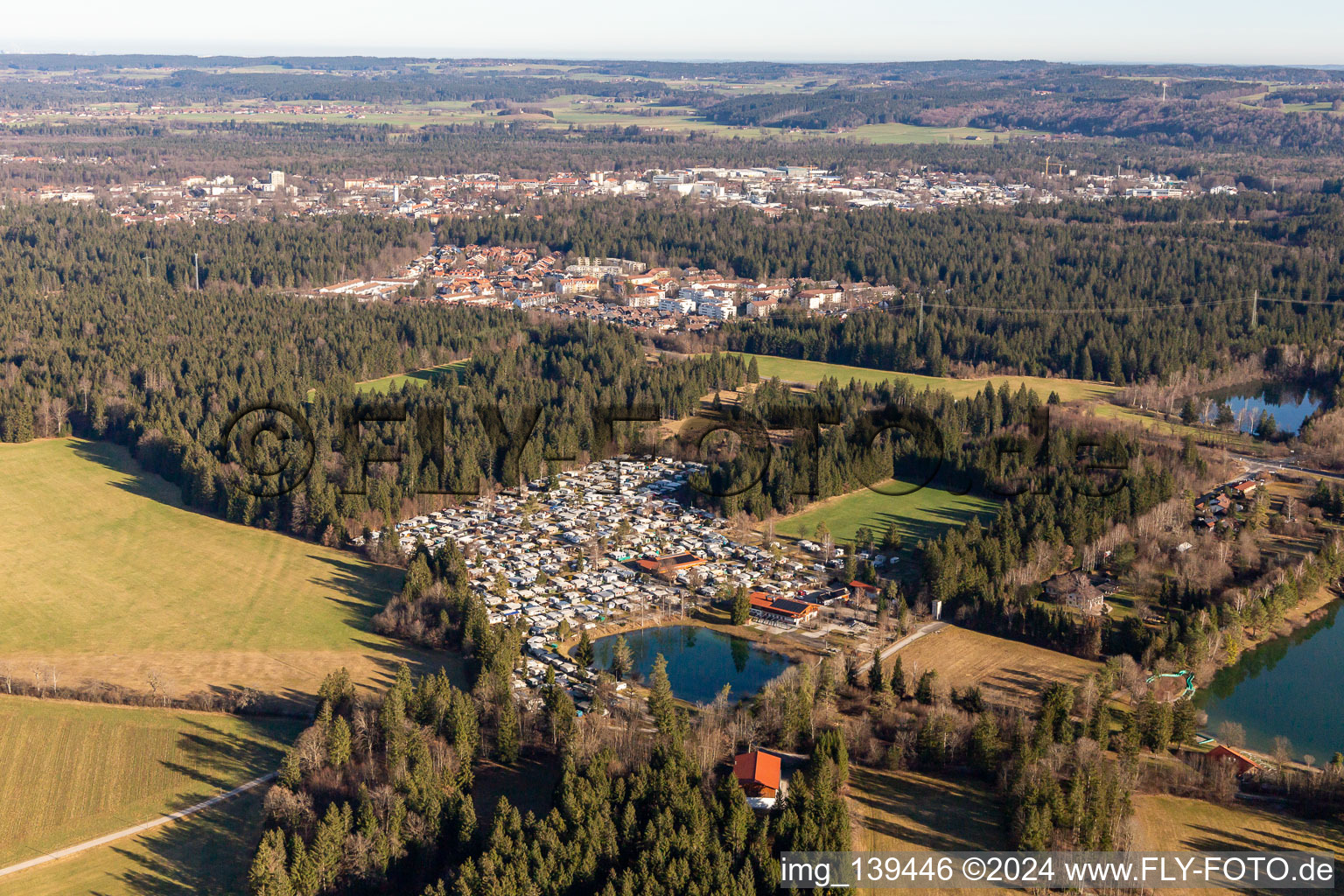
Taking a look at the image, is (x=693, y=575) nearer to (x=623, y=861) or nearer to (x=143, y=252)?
(x=623, y=861)

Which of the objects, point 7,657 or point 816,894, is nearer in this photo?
point 816,894

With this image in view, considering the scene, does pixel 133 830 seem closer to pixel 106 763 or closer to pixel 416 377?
pixel 106 763

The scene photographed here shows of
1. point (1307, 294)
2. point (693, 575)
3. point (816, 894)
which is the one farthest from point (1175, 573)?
point (1307, 294)

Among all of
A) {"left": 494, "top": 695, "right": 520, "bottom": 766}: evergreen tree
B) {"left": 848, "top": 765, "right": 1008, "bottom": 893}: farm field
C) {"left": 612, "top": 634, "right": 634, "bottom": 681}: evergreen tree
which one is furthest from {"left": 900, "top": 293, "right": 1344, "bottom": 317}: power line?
{"left": 494, "top": 695, "right": 520, "bottom": 766}: evergreen tree

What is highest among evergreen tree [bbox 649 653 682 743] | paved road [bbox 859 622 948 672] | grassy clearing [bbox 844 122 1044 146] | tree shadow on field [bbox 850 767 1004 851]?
grassy clearing [bbox 844 122 1044 146]

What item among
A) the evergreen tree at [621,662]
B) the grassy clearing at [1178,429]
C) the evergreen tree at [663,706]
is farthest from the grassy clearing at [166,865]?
the grassy clearing at [1178,429]

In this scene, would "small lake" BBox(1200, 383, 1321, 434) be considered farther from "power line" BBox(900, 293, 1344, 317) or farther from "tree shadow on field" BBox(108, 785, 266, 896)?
"tree shadow on field" BBox(108, 785, 266, 896)
